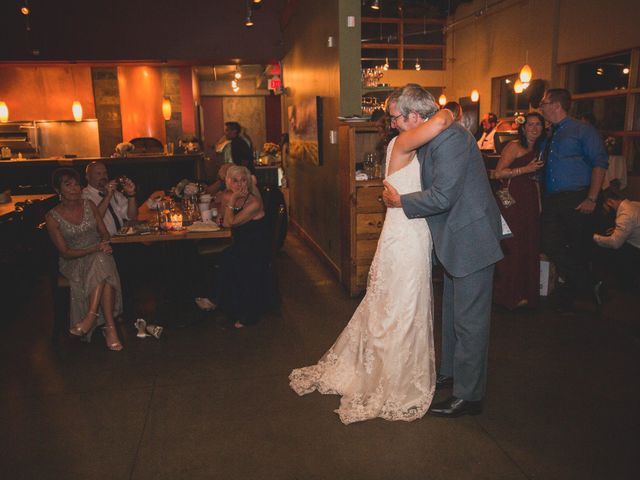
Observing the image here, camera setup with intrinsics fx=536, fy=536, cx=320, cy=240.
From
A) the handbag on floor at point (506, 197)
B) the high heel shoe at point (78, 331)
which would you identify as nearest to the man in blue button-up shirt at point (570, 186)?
the handbag on floor at point (506, 197)

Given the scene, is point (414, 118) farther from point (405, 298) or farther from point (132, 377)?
point (132, 377)

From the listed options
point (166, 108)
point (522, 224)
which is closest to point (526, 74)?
point (522, 224)

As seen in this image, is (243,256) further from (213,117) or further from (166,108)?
(213,117)

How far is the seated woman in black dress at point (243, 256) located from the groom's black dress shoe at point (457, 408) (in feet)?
6.45

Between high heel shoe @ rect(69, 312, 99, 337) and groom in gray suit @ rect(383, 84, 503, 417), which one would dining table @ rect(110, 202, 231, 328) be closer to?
high heel shoe @ rect(69, 312, 99, 337)

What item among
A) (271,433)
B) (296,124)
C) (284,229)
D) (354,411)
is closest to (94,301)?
(271,433)

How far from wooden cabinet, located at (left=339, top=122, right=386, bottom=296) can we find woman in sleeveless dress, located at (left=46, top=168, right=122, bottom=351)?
2087 mm

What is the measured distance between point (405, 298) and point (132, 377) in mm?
1871

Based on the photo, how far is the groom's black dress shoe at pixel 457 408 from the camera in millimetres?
2846

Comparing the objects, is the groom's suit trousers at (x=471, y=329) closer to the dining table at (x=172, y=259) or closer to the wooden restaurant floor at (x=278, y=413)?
the wooden restaurant floor at (x=278, y=413)

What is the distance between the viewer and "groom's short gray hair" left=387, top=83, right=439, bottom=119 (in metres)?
2.67

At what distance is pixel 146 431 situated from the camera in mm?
2811

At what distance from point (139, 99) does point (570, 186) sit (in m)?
10.5

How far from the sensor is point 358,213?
4.92 metres
